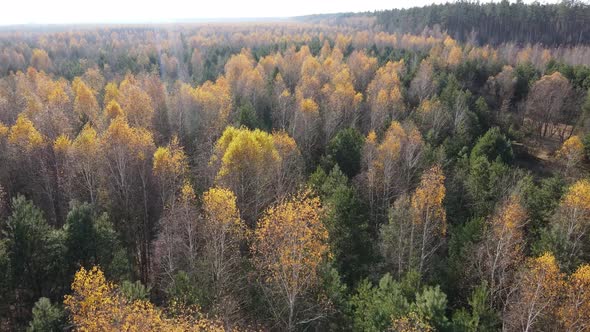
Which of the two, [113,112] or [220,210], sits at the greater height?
[113,112]

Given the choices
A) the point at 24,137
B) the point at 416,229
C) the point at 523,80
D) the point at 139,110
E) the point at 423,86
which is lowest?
the point at 416,229

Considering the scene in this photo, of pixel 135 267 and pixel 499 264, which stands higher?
pixel 499 264

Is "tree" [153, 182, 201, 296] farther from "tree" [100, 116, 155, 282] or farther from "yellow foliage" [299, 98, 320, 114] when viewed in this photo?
"yellow foliage" [299, 98, 320, 114]

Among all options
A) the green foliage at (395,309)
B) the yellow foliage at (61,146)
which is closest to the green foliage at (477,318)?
the green foliage at (395,309)

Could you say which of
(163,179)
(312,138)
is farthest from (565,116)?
(163,179)

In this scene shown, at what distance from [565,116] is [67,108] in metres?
80.2

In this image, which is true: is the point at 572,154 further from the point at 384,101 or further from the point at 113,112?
the point at 113,112

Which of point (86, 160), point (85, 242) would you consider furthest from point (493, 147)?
point (86, 160)

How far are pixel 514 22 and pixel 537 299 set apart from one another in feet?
495

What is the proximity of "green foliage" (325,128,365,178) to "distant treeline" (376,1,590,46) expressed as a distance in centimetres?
11245

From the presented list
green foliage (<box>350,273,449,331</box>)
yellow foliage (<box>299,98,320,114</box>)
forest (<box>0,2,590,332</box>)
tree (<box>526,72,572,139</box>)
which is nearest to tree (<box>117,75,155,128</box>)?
forest (<box>0,2,590,332</box>)

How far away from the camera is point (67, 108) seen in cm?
5412

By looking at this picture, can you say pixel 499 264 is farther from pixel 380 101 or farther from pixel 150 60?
pixel 150 60

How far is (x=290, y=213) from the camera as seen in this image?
23125 mm
